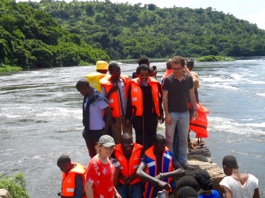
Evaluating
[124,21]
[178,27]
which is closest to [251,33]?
[178,27]

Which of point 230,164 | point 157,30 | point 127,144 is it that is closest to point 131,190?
point 127,144

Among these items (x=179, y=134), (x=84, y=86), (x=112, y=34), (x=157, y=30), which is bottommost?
(x=179, y=134)

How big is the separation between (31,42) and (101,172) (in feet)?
211

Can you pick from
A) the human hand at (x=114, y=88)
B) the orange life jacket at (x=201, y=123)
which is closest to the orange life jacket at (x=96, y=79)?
the human hand at (x=114, y=88)

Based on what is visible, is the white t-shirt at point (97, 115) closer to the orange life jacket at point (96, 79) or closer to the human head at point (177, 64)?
the orange life jacket at point (96, 79)

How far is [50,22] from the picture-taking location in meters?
→ 80.8

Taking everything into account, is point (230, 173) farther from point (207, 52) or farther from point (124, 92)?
point (207, 52)

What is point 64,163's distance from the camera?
531 centimetres

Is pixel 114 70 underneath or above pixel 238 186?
above

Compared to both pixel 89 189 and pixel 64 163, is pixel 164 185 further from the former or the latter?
pixel 64 163

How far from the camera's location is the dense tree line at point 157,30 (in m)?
116

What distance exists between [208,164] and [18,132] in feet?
26.4

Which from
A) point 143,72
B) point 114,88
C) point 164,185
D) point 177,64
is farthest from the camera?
point 114,88

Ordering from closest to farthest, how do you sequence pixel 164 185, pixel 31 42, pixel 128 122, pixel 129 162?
pixel 164 185
pixel 129 162
pixel 128 122
pixel 31 42
